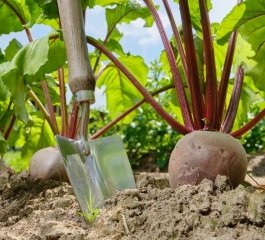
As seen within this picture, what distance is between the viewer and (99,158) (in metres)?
1.21

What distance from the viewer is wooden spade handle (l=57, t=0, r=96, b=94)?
44.6 inches

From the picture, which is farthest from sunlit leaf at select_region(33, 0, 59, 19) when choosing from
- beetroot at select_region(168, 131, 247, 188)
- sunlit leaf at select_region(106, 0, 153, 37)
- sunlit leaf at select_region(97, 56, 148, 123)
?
beetroot at select_region(168, 131, 247, 188)

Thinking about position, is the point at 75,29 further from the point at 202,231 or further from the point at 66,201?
the point at 202,231

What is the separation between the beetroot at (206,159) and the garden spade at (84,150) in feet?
0.56

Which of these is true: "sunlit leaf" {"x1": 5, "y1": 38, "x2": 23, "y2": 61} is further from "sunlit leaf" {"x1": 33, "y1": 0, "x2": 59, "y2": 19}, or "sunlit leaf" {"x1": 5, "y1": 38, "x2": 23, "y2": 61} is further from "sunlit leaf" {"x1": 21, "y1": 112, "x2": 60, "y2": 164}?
"sunlit leaf" {"x1": 21, "y1": 112, "x2": 60, "y2": 164}

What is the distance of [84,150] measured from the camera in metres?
1.19

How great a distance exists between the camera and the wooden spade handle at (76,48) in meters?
1.13

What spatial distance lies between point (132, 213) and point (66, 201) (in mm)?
342

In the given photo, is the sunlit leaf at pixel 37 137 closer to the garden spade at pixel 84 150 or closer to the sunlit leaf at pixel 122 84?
the sunlit leaf at pixel 122 84

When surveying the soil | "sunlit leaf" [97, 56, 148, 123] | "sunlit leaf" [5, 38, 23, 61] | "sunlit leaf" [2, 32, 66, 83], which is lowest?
the soil

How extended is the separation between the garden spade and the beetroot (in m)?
0.17

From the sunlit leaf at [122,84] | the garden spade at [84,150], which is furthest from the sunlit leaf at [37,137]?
the garden spade at [84,150]

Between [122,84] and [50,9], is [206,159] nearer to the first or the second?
[50,9]

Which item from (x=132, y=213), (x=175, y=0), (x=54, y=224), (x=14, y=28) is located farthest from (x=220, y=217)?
(x=14, y=28)
